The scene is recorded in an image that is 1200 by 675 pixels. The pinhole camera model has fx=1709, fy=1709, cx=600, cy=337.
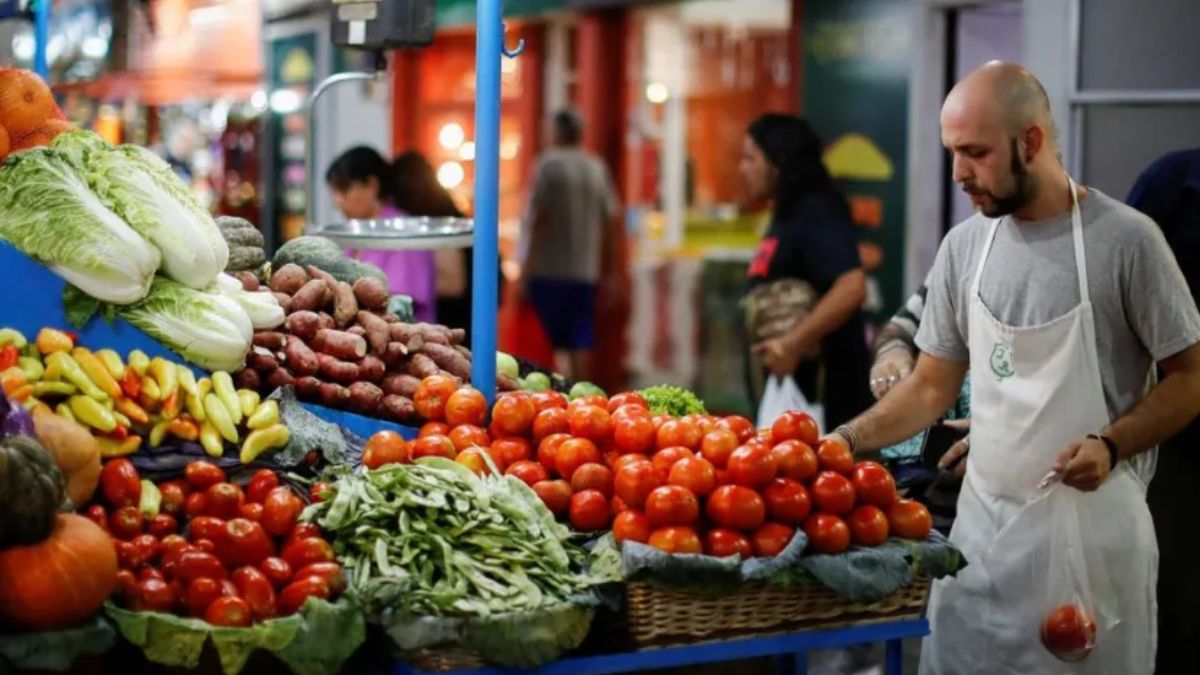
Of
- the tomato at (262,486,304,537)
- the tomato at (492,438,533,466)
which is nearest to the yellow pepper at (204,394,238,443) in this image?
the tomato at (262,486,304,537)

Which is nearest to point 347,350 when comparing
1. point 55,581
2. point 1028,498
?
point 55,581

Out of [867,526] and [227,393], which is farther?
[227,393]

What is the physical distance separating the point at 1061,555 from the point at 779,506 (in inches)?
41.1

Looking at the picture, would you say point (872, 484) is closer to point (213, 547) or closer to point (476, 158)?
point (476, 158)

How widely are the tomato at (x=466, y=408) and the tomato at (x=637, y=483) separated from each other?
72 centimetres

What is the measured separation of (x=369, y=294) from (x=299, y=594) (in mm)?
2005

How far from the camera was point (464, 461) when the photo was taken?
4.33m

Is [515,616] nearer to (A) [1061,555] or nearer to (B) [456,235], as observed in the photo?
(A) [1061,555]

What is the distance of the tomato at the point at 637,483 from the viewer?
405 centimetres

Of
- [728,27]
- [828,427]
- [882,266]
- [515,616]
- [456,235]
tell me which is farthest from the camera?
[728,27]

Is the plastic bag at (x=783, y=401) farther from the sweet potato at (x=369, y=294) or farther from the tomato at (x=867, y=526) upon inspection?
the tomato at (x=867, y=526)

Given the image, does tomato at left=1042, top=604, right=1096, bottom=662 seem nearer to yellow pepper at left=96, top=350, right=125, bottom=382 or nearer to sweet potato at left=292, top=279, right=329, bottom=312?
sweet potato at left=292, top=279, right=329, bottom=312

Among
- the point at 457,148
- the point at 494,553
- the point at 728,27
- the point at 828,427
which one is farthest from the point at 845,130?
the point at 494,553

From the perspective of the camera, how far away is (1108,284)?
4555 mm
